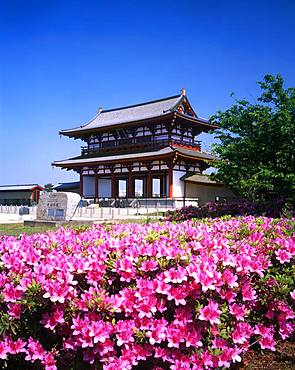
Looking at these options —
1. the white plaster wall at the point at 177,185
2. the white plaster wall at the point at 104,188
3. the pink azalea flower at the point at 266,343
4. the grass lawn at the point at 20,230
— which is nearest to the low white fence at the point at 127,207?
the white plaster wall at the point at 177,185

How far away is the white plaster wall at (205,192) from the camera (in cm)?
2819

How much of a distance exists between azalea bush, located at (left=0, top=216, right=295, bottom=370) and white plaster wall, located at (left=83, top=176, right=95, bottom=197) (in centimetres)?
3026

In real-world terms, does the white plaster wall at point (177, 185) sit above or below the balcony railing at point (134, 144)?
below

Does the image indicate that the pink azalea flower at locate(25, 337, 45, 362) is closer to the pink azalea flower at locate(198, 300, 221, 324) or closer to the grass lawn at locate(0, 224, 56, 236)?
the pink azalea flower at locate(198, 300, 221, 324)

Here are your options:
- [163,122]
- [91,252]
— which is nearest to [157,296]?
[91,252]

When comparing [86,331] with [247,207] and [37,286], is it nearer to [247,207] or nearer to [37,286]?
[37,286]

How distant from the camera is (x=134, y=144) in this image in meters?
30.3

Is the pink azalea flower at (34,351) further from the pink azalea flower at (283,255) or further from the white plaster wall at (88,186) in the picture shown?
the white plaster wall at (88,186)

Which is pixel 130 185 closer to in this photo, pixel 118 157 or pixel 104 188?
pixel 118 157

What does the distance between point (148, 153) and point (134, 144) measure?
3.27 metres

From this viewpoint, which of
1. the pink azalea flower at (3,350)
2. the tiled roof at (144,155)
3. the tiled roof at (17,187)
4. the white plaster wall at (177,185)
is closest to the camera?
the pink azalea flower at (3,350)

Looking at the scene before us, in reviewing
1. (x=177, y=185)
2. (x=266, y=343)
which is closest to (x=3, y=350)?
(x=266, y=343)

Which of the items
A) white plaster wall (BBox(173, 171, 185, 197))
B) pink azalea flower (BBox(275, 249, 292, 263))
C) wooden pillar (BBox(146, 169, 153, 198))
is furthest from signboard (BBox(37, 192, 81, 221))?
pink azalea flower (BBox(275, 249, 292, 263))

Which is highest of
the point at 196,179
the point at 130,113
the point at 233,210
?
the point at 130,113
